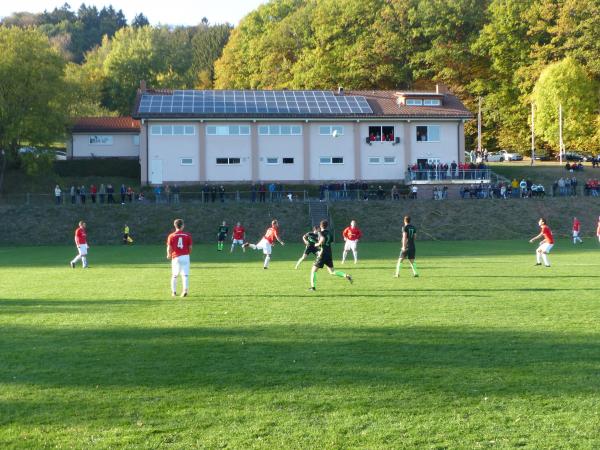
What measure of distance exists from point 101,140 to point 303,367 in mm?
59130

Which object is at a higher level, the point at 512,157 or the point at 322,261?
the point at 512,157

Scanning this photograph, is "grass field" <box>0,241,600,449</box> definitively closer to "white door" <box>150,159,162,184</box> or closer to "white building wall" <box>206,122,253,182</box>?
"white door" <box>150,159,162,184</box>

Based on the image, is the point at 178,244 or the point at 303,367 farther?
the point at 178,244

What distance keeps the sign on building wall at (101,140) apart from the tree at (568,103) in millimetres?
38406

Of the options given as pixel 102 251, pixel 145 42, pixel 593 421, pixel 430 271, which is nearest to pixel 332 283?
pixel 430 271

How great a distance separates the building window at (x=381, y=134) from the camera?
57375 millimetres

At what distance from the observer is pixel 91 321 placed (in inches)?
540

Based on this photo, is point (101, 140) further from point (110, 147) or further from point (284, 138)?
point (284, 138)

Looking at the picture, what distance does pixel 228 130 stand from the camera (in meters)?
56.0

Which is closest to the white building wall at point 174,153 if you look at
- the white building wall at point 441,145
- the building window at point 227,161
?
the building window at point 227,161

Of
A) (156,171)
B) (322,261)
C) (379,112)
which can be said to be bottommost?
(322,261)

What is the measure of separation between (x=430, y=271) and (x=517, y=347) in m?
12.9

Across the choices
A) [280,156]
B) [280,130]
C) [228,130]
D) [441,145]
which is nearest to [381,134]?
[441,145]

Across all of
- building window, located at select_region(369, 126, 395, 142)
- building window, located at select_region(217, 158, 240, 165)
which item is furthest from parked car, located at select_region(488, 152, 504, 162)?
building window, located at select_region(217, 158, 240, 165)
